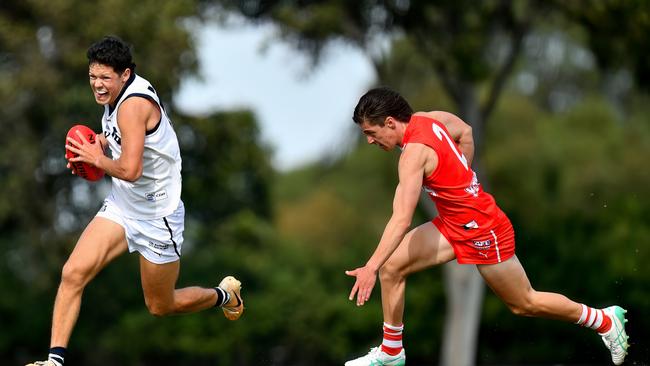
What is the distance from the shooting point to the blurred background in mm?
22797

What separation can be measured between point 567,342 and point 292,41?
33.5ft

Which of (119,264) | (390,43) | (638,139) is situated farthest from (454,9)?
(638,139)

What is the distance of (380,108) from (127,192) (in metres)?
2.06

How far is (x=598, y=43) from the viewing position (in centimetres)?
2266

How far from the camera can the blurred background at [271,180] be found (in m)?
22.8

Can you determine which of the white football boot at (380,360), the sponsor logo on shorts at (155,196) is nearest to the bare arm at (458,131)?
the white football boot at (380,360)

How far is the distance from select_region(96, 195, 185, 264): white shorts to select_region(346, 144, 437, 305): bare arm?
171 cm

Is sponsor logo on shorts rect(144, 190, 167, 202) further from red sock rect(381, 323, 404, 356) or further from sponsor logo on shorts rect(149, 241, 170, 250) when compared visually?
red sock rect(381, 323, 404, 356)

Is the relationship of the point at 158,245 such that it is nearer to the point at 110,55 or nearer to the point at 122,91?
the point at 122,91

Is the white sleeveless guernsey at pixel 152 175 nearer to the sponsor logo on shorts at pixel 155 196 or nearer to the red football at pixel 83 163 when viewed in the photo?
the sponsor logo on shorts at pixel 155 196

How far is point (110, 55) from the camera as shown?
8438 mm

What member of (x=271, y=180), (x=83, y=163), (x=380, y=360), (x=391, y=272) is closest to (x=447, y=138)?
(x=391, y=272)

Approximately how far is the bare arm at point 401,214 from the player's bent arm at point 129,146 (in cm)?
180

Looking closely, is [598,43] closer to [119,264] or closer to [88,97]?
[88,97]
